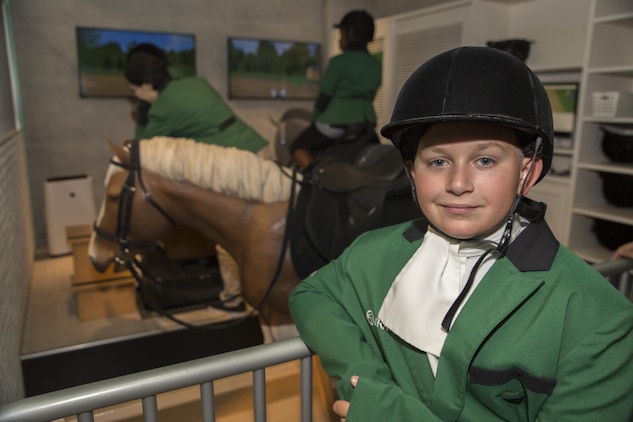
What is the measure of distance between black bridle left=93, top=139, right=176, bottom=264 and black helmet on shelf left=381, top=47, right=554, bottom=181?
1334mm

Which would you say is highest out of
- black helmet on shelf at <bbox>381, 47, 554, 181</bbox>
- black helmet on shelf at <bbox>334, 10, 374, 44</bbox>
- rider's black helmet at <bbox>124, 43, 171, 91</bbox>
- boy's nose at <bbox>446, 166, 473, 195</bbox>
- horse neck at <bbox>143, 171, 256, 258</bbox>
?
black helmet on shelf at <bbox>334, 10, 374, 44</bbox>

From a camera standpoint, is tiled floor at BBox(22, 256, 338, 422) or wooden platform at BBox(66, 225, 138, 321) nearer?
tiled floor at BBox(22, 256, 338, 422)

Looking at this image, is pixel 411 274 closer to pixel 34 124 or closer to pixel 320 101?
pixel 320 101

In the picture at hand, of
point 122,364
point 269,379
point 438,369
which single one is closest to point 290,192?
point 269,379

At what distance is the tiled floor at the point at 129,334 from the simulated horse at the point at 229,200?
67 cm

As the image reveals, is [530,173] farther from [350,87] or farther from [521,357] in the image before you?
[350,87]

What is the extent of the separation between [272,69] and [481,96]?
5.14 m

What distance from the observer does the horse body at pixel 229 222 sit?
67.9 inches

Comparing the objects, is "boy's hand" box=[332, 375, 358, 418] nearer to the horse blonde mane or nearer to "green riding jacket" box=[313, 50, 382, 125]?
the horse blonde mane

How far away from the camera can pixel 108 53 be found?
15.5 ft

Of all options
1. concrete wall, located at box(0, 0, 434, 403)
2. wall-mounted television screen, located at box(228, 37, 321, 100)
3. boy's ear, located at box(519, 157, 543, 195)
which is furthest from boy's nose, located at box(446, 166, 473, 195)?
wall-mounted television screen, located at box(228, 37, 321, 100)

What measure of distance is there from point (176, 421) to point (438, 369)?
512 millimetres

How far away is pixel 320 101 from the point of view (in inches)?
144

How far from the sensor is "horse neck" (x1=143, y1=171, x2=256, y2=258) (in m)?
1.80
